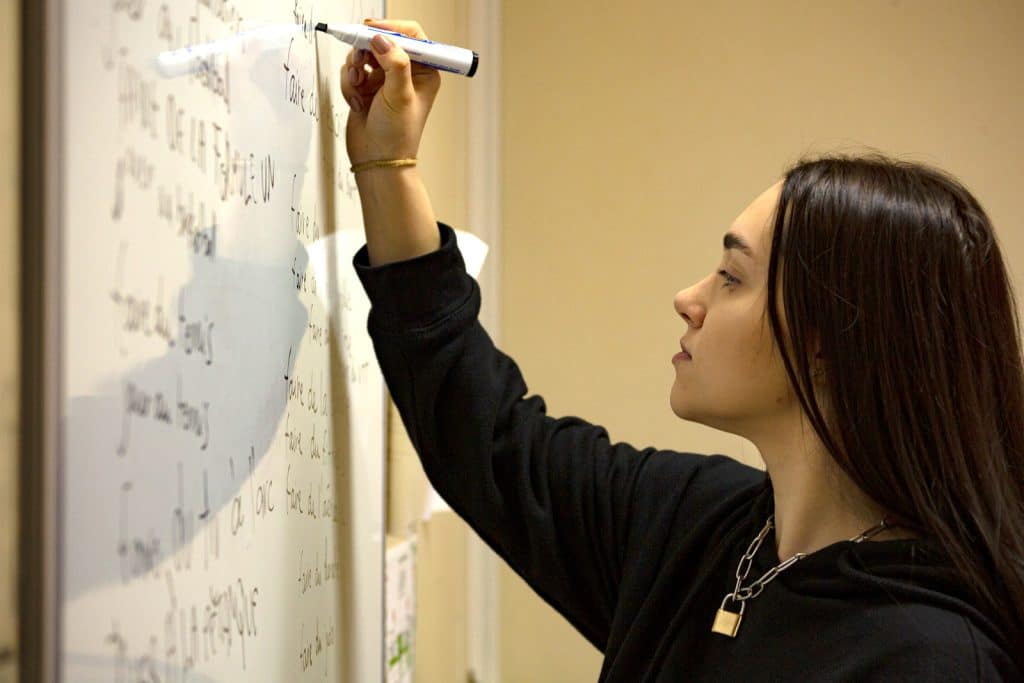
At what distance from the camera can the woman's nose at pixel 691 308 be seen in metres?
0.92

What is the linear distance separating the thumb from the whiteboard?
0.05 metres

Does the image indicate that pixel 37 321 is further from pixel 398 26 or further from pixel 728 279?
pixel 728 279

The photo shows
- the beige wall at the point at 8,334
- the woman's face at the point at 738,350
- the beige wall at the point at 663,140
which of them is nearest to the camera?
the beige wall at the point at 8,334

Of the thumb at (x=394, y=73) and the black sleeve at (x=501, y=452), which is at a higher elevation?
the thumb at (x=394, y=73)

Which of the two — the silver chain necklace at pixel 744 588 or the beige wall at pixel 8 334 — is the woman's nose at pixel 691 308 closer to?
the silver chain necklace at pixel 744 588

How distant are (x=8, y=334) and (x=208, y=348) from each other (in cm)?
20

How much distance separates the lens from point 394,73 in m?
0.80

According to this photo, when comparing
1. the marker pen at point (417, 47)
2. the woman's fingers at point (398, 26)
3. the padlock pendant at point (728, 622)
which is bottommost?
the padlock pendant at point (728, 622)

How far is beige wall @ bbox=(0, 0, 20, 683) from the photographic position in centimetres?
39

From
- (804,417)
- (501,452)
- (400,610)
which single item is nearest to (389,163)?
(501,452)

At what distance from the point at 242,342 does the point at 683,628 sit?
484 mm

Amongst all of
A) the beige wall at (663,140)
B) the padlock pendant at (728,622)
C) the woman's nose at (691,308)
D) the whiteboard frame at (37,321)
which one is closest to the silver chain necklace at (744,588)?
the padlock pendant at (728,622)

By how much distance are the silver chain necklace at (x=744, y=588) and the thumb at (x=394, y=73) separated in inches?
20.0

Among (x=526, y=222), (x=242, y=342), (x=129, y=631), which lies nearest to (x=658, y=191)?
(x=526, y=222)
